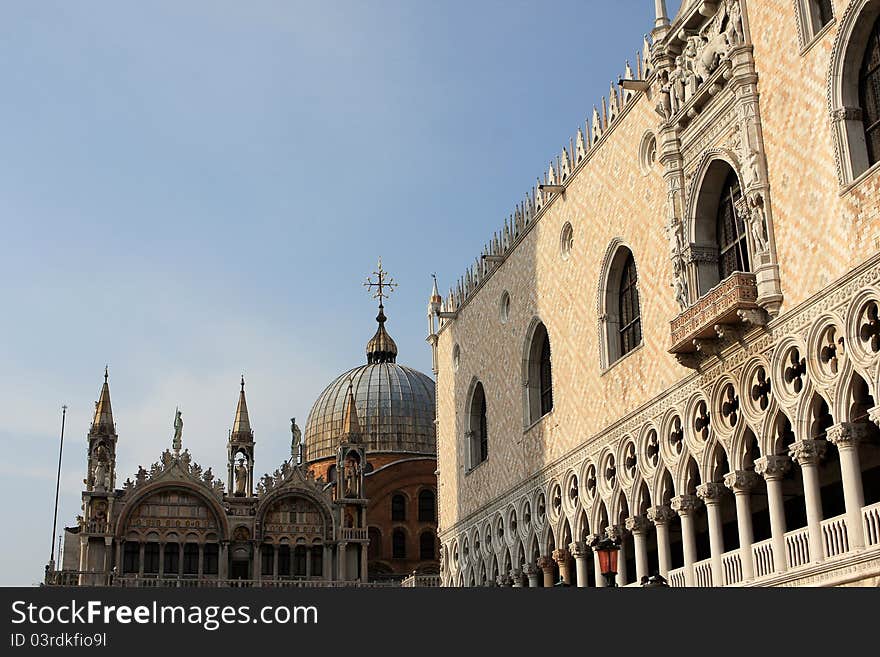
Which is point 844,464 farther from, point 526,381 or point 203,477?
point 203,477

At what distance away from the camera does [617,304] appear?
75.4 feet

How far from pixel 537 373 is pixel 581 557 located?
473 cm

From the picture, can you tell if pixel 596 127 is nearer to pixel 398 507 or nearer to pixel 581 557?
pixel 581 557

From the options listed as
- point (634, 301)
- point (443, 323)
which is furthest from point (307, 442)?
point (634, 301)

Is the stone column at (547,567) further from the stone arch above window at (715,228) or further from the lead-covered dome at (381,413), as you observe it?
the lead-covered dome at (381,413)

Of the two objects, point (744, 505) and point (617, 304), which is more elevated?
point (617, 304)

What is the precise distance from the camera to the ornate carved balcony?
1744 centimetres

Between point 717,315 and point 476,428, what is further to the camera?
point 476,428

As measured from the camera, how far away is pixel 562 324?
2491 cm

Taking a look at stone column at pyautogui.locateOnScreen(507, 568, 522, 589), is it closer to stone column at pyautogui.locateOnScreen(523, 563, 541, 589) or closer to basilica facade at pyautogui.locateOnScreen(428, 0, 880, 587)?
basilica facade at pyautogui.locateOnScreen(428, 0, 880, 587)

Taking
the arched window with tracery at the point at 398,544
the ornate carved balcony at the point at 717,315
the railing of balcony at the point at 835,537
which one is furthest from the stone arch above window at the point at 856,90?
the arched window with tracery at the point at 398,544

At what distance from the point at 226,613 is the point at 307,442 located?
139 ft

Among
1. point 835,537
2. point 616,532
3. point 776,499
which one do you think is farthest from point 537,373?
point 835,537

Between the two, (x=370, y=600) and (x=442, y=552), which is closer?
(x=370, y=600)
